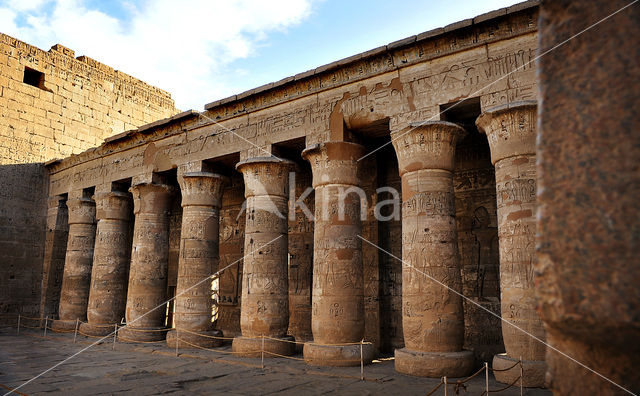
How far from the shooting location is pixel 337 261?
8805mm

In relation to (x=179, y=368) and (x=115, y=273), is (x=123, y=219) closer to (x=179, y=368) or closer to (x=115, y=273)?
(x=115, y=273)

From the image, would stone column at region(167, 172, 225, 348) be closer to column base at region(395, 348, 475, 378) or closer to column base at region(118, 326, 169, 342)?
column base at region(118, 326, 169, 342)

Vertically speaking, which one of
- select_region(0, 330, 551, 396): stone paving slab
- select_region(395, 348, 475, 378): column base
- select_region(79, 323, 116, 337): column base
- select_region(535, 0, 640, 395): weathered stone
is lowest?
select_region(0, 330, 551, 396): stone paving slab

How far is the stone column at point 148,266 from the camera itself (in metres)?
12.2

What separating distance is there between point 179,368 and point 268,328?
1.96 meters

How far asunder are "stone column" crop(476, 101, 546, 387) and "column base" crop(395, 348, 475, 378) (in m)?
0.48

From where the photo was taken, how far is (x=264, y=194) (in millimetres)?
10273

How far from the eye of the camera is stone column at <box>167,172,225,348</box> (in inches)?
433

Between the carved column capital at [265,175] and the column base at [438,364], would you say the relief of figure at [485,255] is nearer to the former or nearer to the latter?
the column base at [438,364]

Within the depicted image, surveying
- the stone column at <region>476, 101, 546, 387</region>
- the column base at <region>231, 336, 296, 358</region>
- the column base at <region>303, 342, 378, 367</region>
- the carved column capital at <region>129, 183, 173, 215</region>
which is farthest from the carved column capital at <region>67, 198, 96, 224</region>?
the stone column at <region>476, 101, 546, 387</region>

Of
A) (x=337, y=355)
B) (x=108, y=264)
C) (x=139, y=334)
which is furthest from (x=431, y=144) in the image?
(x=108, y=264)

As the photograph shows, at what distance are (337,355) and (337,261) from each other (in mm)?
1712

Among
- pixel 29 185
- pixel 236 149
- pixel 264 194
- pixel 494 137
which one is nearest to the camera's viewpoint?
pixel 494 137

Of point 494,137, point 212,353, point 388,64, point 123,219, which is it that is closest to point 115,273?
point 123,219
